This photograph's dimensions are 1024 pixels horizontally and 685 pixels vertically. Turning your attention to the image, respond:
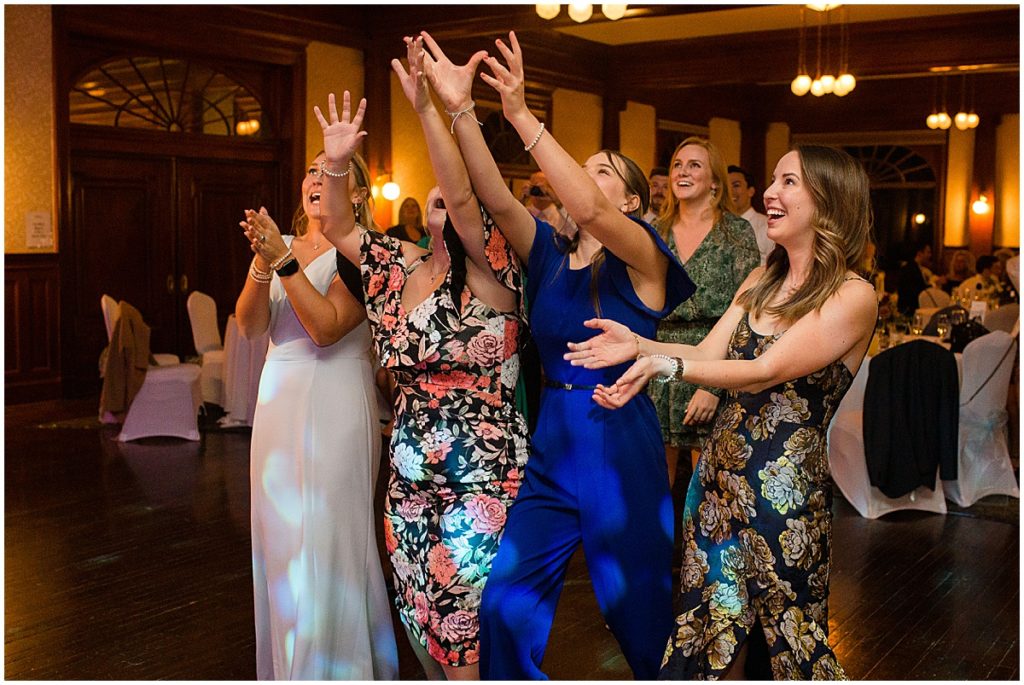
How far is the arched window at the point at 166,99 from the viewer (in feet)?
34.6

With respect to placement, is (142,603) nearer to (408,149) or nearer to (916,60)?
(408,149)

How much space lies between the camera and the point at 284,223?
12125 millimetres

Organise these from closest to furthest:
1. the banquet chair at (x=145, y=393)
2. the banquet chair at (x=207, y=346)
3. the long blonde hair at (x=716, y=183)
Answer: the long blonde hair at (x=716, y=183) → the banquet chair at (x=145, y=393) → the banquet chair at (x=207, y=346)

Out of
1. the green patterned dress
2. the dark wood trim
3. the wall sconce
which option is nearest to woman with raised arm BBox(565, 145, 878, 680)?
the green patterned dress

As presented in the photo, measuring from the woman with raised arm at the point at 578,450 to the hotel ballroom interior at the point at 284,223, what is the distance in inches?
37.4

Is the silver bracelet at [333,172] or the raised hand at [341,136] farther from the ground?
the raised hand at [341,136]

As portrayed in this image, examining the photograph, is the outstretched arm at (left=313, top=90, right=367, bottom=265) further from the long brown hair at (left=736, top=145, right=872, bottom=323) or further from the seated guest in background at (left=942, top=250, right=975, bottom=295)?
the seated guest in background at (left=942, top=250, right=975, bottom=295)

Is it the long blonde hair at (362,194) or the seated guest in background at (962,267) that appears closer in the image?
the long blonde hair at (362,194)

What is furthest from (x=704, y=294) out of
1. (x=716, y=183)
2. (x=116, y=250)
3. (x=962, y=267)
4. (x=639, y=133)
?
(x=639, y=133)

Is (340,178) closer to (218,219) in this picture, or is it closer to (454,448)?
(454,448)

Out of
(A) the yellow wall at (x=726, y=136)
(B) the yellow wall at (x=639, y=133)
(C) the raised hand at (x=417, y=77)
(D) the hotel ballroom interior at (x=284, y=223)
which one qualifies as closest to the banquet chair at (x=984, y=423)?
(D) the hotel ballroom interior at (x=284, y=223)

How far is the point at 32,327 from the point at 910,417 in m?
7.28

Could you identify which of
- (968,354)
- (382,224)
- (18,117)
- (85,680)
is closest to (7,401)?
(18,117)

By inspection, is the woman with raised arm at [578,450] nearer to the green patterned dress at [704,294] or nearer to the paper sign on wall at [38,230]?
the green patterned dress at [704,294]
